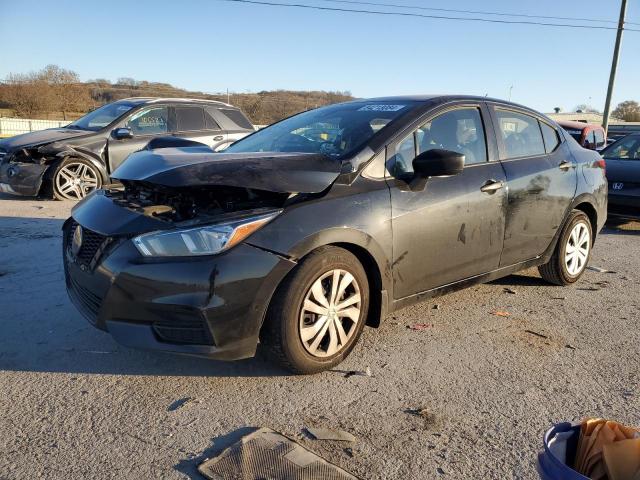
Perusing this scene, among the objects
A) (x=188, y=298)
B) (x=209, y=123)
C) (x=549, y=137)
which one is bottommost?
(x=188, y=298)

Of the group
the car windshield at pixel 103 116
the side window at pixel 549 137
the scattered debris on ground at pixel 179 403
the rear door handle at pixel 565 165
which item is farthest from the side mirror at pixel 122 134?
the scattered debris on ground at pixel 179 403

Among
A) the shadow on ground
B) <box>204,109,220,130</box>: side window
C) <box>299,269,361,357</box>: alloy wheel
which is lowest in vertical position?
the shadow on ground

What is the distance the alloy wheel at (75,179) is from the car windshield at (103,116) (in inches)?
28.5

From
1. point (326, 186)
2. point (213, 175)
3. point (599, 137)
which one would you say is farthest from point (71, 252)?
point (599, 137)

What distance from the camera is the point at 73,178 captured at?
348 inches

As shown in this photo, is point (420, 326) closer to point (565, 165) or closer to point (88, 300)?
point (565, 165)

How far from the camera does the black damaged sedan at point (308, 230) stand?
2.90m

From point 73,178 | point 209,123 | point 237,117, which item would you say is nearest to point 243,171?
point 73,178

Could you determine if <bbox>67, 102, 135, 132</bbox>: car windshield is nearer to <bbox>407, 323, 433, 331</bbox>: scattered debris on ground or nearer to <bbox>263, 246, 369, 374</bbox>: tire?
<bbox>407, 323, 433, 331</bbox>: scattered debris on ground

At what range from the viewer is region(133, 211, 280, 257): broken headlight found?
113 inches

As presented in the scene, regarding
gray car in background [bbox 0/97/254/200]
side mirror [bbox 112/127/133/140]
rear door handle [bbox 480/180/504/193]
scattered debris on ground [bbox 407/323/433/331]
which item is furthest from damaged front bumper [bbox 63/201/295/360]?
side mirror [bbox 112/127/133/140]

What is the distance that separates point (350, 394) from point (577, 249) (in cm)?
318

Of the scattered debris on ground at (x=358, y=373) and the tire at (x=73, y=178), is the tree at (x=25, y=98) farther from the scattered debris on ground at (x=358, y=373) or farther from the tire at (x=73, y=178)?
the scattered debris on ground at (x=358, y=373)

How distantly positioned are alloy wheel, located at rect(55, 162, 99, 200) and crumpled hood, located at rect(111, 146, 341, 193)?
5.90 m
